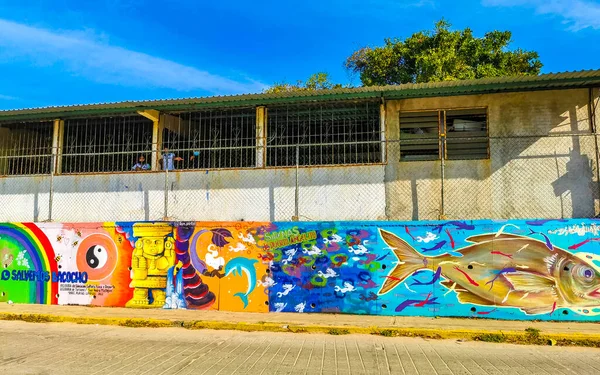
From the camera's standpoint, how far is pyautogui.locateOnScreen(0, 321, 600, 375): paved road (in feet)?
17.6

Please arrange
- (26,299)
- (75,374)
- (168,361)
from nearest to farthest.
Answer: (75,374) → (168,361) → (26,299)

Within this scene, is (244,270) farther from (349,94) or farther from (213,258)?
(349,94)

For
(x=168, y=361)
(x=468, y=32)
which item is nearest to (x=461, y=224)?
(x=168, y=361)

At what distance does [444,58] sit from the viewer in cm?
1859

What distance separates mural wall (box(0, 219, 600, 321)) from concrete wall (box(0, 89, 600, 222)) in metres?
0.78

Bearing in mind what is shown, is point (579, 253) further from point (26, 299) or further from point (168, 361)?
point (26, 299)

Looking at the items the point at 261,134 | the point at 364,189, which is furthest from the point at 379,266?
the point at 261,134

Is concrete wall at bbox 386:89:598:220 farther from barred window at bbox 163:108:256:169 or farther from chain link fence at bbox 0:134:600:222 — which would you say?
barred window at bbox 163:108:256:169

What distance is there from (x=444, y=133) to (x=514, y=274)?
11.1ft

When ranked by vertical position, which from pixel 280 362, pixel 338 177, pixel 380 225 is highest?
pixel 338 177

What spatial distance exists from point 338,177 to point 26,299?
7977mm

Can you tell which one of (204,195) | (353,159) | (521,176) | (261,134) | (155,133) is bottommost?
(204,195)

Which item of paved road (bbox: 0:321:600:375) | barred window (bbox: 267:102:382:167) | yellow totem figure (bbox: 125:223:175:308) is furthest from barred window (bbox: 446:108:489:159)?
yellow totem figure (bbox: 125:223:175:308)

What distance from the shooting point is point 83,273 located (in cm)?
1017
